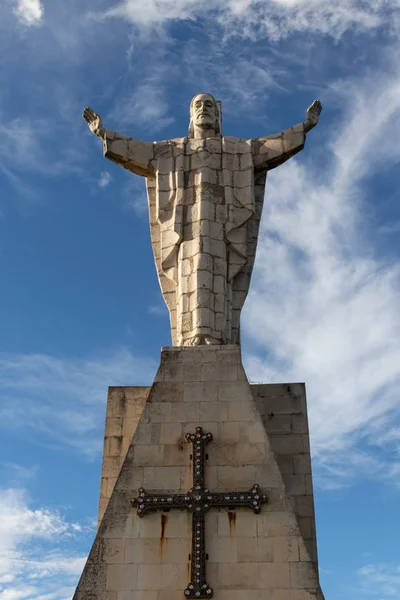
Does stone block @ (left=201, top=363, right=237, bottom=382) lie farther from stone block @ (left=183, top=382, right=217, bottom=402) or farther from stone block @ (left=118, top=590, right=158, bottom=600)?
stone block @ (left=118, top=590, right=158, bottom=600)

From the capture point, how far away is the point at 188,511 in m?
9.10

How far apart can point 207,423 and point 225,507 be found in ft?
3.82

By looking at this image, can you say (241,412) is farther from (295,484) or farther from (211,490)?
(295,484)

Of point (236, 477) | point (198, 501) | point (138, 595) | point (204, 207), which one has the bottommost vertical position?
point (138, 595)

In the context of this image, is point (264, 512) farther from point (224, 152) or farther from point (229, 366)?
point (224, 152)

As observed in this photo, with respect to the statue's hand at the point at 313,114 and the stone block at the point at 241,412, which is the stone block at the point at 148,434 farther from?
the statue's hand at the point at 313,114

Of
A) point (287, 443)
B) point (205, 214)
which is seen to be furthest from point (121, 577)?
point (205, 214)

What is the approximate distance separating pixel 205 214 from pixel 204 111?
7.51 ft

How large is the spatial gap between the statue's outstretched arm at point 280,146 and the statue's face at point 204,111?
90cm

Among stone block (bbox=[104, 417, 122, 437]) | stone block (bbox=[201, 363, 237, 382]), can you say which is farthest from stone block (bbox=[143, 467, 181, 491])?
stone block (bbox=[104, 417, 122, 437])

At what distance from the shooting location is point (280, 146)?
12602mm

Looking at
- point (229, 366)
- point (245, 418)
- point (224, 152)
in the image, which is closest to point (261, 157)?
point (224, 152)

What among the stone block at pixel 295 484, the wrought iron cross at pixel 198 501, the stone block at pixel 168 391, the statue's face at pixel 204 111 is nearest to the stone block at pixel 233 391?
the stone block at pixel 168 391

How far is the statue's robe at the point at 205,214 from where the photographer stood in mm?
11250
